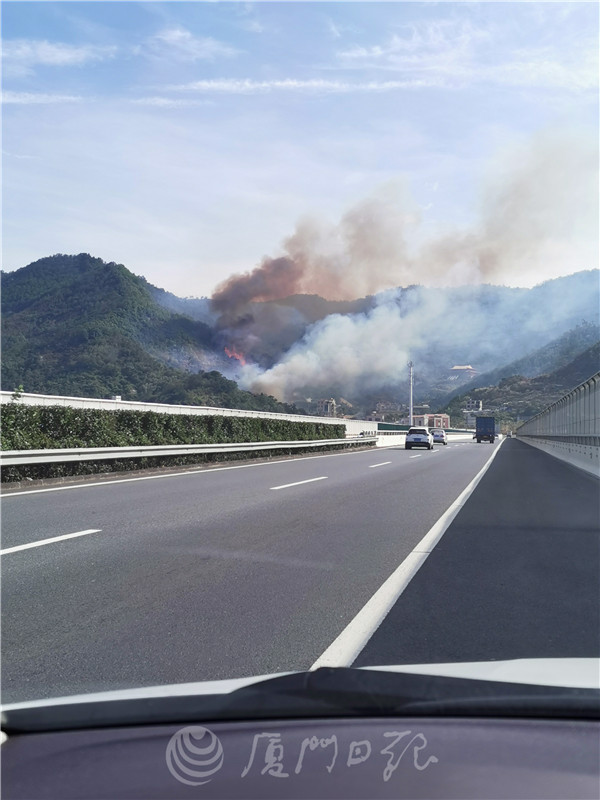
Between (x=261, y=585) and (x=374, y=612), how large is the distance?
1.20 meters

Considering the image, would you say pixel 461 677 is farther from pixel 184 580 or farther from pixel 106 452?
pixel 106 452

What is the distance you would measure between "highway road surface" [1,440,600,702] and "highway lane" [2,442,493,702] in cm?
2

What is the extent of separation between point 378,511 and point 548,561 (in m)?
4.10

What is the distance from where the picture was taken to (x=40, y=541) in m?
7.84

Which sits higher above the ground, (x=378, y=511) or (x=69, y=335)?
(x=69, y=335)

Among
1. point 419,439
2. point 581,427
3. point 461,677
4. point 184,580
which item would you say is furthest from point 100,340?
point 461,677

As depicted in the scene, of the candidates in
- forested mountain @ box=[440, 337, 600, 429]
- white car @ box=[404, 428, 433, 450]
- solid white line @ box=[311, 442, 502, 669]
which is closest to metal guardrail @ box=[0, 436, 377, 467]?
solid white line @ box=[311, 442, 502, 669]

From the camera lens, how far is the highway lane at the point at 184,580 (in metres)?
4.08

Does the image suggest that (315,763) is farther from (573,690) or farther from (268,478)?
(268,478)

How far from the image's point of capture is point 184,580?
20.3 ft

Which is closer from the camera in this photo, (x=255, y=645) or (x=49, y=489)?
(x=255, y=645)

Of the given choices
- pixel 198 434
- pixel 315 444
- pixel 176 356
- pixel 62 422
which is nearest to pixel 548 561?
pixel 62 422

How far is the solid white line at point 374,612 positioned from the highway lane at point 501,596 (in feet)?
0.24

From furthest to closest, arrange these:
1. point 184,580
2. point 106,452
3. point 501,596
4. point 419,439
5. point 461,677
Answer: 1. point 419,439
2. point 106,452
3. point 184,580
4. point 501,596
5. point 461,677
